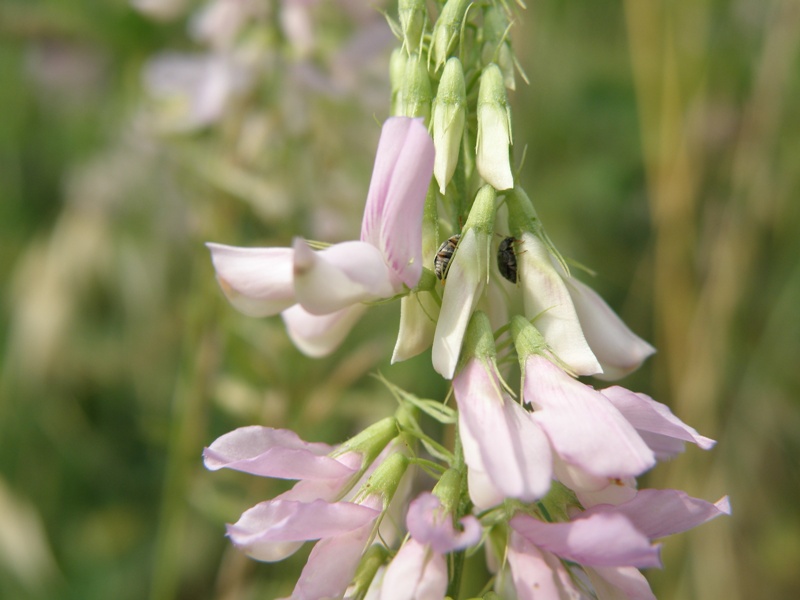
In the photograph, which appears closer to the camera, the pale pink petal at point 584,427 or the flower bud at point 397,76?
the pale pink petal at point 584,427

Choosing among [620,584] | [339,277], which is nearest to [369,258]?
[339,277]

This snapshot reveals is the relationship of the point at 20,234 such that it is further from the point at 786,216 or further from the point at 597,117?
the point at 786,216

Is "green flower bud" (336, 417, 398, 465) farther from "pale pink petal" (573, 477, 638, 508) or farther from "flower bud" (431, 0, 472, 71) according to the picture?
"flower bud" (431, 0, 472, 71)

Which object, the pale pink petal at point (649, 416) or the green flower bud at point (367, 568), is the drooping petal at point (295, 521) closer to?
the green flower bud at point (367, 568)

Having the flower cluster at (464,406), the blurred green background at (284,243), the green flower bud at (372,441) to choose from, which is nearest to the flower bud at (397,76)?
the flower cluster at (464,406)

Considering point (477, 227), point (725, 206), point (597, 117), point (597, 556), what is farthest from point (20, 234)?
point (597, 556)

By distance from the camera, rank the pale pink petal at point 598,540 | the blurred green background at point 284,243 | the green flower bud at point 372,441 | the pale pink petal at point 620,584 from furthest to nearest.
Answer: the blurred green background at point 284,243
the green flower bud at point 372,441
the pale pink petal at point 620,584
the pale pink petal at point 598,540

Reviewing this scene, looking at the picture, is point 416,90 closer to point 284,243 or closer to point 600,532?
point 600,532
